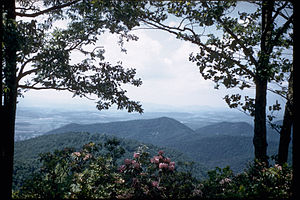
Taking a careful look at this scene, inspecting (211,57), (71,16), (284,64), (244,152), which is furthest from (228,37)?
(244,152)

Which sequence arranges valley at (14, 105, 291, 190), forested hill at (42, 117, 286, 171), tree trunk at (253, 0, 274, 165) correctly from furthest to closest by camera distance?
forested hill at (42, 117, 286, 171)
valley at (14, 105, 291, 190)
tree trunk at (253, 0, 274, 165)

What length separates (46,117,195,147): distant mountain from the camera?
8422 cm

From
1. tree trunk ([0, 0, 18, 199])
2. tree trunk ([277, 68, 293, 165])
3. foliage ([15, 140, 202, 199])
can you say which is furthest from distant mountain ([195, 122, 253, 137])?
tree trunk ([0, 0, 18, 199])

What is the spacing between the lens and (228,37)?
4652 mm

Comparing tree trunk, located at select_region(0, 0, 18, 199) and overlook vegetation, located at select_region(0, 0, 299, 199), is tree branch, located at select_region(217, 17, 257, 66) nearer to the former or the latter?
overlook vegetation, located at select_region(0, 0, 299, 199)

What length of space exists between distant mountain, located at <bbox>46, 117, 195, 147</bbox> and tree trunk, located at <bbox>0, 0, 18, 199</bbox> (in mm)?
78063

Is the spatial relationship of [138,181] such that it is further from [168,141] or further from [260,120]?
[168,141]

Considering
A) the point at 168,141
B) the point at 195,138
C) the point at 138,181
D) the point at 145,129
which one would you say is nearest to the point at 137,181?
the point at 138,181

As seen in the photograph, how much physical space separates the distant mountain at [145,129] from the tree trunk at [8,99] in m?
78.1

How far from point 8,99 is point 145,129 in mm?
94648

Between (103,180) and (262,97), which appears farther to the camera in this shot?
(262,97)

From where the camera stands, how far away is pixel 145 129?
97062mm

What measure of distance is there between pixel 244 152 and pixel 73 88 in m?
68.5

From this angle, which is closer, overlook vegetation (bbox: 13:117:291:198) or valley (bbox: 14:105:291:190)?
overlook vegetation (bbox: 13:117:291:198)
